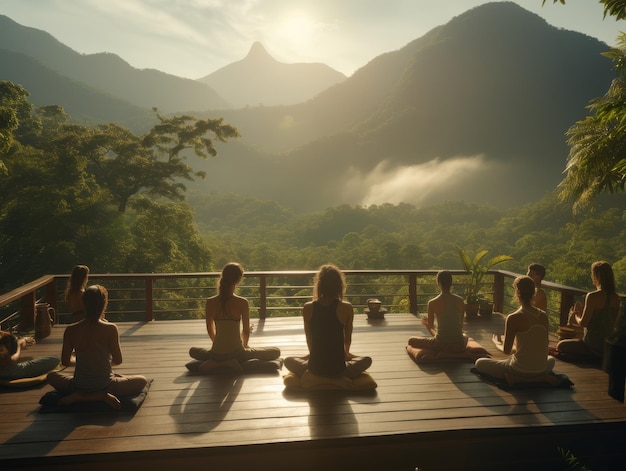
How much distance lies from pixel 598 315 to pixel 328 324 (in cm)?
340

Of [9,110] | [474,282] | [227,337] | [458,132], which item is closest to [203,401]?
[227,337]

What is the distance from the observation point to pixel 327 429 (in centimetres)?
384

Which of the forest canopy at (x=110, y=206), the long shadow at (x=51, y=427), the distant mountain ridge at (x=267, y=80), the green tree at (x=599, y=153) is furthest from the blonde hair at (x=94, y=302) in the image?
the distant mountain ridge at (x=267, y=80)

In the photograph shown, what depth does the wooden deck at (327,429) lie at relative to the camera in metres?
3.58

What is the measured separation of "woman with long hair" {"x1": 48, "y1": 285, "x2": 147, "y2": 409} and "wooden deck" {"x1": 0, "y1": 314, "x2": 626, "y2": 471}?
20 cm

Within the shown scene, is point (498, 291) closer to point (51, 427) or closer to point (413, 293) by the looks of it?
point (413, 293)

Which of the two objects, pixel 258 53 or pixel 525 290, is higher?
pixel 258 53

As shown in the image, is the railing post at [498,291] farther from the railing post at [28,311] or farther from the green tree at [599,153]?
the railing post at [28,311]

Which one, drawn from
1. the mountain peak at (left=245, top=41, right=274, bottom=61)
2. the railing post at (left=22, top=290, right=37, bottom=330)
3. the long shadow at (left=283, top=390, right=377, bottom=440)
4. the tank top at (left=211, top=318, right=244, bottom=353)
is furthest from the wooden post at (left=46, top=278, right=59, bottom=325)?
the mountain peak at (left=245, top=41, right=274, bottom=61)

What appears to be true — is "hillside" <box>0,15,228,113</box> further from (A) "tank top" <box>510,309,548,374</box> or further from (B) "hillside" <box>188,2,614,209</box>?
(A) "tank top" <box>510,309,548,374</box>

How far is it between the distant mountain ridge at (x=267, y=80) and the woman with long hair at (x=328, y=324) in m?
175

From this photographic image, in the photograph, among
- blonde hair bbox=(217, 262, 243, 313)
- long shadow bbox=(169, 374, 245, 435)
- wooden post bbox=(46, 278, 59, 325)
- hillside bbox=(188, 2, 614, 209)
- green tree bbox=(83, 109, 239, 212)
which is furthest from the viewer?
hillside bbox=(188, 2, 614, 209)

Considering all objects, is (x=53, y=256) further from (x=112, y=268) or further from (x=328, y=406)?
(x=328, y=406)

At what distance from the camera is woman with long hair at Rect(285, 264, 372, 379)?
15.1 ft
